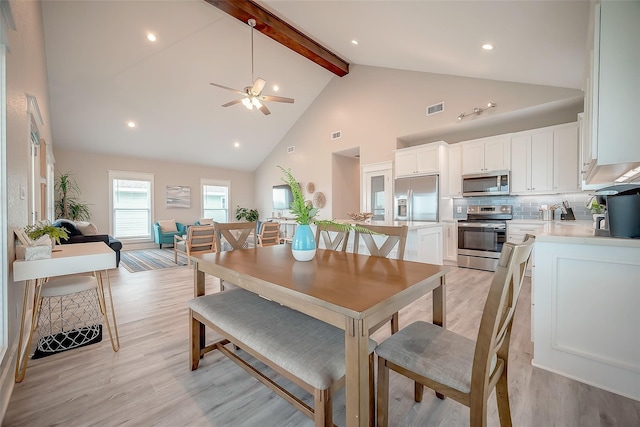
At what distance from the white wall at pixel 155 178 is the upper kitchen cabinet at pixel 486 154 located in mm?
6553

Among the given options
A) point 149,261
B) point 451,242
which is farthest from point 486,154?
point 149,261

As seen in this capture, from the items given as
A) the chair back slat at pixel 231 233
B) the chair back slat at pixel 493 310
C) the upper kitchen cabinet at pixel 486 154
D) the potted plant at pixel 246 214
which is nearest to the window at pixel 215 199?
the potted plant at pixel 246 214

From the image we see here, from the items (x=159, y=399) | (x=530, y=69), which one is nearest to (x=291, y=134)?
(x=530, y=69)

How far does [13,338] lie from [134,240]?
21.8 ft

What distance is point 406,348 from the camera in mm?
1181

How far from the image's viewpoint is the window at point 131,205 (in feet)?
23.9

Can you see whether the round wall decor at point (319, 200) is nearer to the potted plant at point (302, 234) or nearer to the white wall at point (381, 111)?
the white wall at point (381, 111)

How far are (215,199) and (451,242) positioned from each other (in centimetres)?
746

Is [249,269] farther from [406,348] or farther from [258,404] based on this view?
[406,348]

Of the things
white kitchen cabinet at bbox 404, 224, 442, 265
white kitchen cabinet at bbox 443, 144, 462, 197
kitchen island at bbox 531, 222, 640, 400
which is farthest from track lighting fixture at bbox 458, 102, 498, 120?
kitchen island at bbox 531, 222, 640, 400

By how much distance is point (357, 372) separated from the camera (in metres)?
0.95

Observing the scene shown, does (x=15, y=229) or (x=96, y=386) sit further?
(x=15, y=229)

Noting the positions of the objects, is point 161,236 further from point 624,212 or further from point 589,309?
point 624,212

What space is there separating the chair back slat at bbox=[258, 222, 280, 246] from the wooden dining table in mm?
3236
